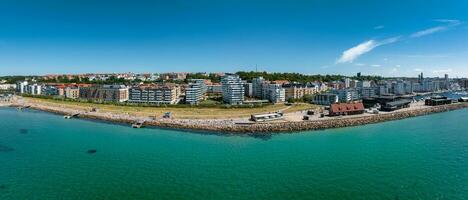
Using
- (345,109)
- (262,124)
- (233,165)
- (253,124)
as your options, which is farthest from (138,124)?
(345,109)

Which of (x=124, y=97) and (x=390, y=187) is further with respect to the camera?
(x=124, y=97)

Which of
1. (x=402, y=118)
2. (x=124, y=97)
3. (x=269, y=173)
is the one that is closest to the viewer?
(x=269, y=173)

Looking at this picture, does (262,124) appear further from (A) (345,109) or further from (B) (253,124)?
(A) (345,109)

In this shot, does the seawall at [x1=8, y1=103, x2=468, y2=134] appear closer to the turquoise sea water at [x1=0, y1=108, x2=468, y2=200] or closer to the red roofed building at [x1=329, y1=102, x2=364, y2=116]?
the red roofed building at [x1=329, y1=102, x2=364, y2=116]

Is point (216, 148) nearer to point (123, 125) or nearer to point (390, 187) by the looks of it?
point (390, 187)

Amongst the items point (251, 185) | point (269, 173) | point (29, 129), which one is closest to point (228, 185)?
point (251, 185)

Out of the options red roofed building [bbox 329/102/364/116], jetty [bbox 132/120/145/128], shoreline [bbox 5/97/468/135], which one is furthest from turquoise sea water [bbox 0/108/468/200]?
red roofed building [bbox 329/102/364/116]
